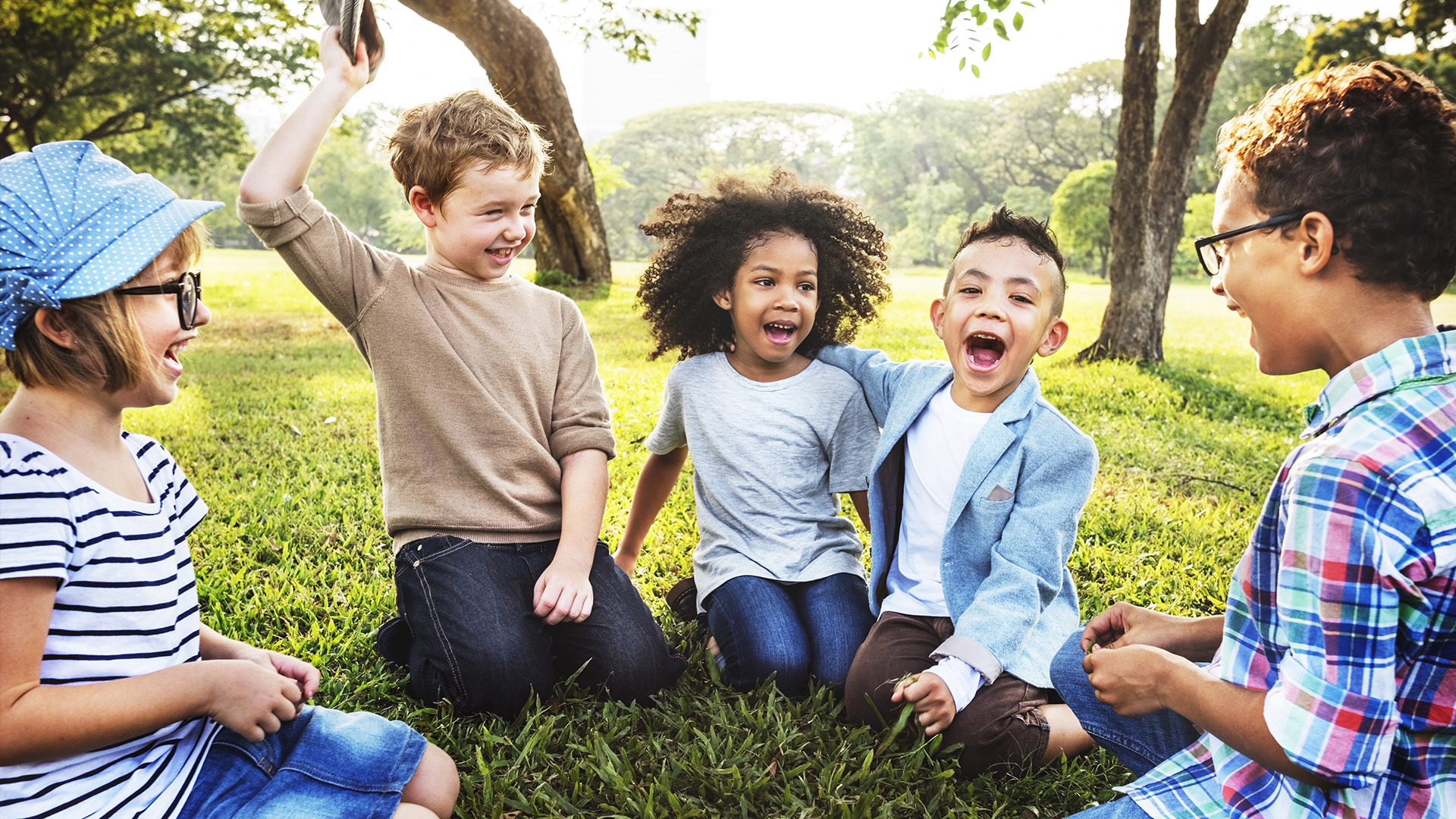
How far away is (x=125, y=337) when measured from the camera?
4.86 feet

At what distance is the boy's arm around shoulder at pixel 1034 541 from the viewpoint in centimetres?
226

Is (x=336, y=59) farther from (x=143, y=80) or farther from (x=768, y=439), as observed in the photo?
(x=143, y=80)

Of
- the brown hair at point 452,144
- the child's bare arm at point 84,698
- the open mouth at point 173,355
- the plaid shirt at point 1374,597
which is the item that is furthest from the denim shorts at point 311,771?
the plaid shirt at point 1374,597

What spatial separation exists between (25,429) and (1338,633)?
6.24 ft

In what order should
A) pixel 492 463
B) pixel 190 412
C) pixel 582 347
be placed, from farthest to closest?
pixel 190 412 → pixel 582 347 → pixel 492 463

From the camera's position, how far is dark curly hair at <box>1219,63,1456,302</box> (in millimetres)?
1443

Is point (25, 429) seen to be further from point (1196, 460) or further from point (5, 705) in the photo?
point (1196, 460)

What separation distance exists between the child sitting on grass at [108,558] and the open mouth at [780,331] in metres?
1.61

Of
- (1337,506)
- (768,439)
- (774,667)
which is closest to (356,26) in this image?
(768,439)

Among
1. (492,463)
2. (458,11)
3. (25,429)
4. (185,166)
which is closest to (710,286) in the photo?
(492,463)

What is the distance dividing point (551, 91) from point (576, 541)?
35.5 feet

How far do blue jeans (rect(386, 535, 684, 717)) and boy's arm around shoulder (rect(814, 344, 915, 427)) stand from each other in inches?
37.0

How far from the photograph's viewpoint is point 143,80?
20.5 m

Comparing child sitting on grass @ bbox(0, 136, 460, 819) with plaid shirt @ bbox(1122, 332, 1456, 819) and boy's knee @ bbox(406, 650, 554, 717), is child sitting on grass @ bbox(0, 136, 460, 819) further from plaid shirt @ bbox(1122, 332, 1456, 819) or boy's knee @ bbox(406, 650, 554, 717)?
plaid shirt @ bbox(1122, 332, 1456, 819)
